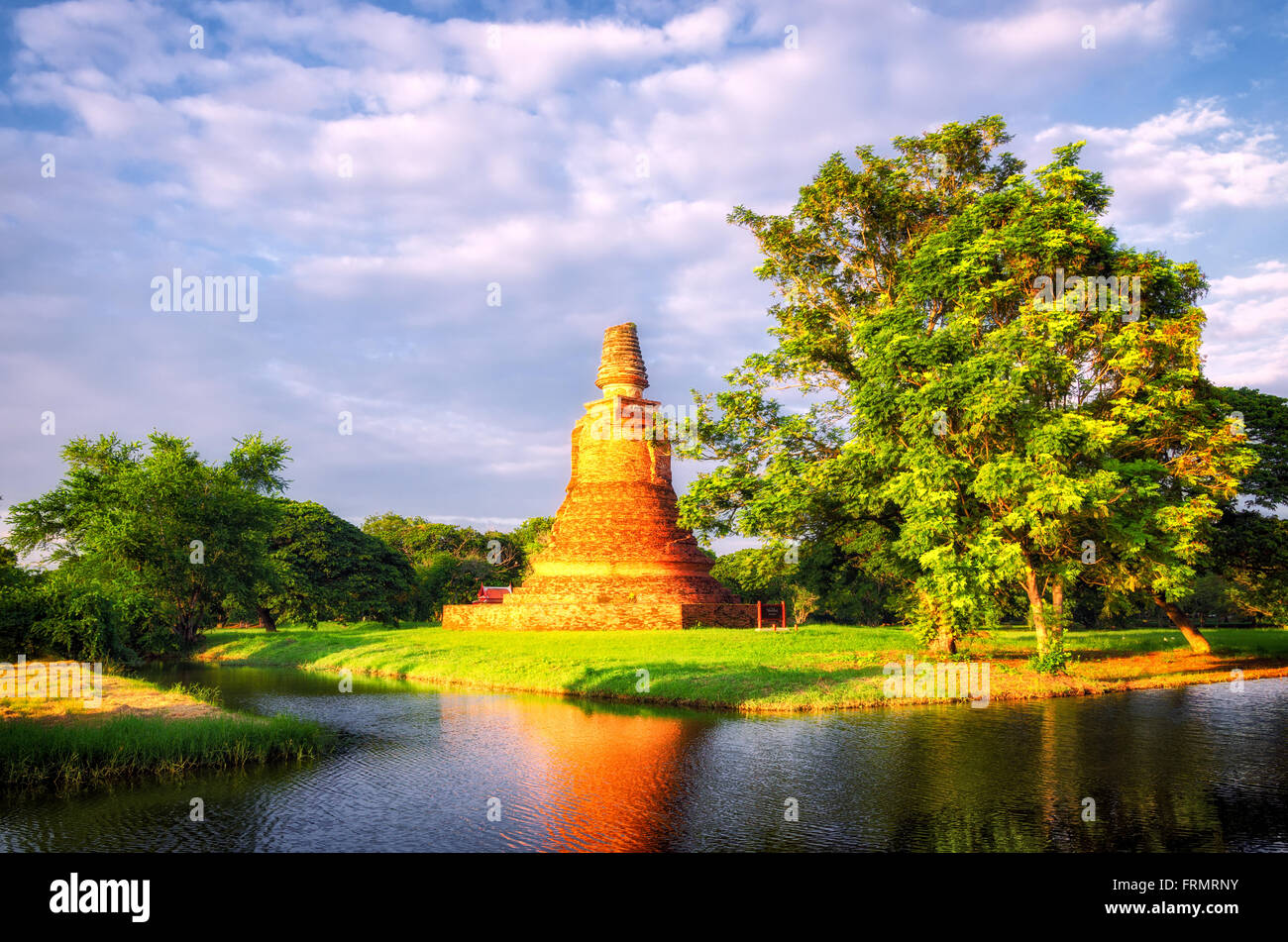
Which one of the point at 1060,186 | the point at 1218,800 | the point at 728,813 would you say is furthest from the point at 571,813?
the point at 1060,186

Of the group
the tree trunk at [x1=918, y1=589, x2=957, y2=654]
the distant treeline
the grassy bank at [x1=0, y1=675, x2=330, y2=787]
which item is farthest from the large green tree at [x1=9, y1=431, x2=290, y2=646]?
the tree trunk at [x1=918, y1=589, x2=957, y2=654]

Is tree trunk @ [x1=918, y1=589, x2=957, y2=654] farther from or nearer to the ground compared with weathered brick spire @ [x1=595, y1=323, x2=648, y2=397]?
nearer to the ground

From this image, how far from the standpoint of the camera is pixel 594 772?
11.4 metres

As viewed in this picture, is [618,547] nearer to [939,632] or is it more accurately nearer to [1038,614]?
[939,632]

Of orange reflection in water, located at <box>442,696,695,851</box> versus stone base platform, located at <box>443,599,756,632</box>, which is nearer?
orange reflection in water, located at <box>442,696,695,851</box>

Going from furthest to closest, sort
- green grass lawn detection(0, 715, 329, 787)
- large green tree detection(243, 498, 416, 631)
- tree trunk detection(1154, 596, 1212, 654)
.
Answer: large green tree detection(243, 498, 416, 631) → tree trunk detection(1154, 596, 1212, 654) → green grass lawn detection(0, 715, 329, 787)

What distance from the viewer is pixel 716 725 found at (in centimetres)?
1518

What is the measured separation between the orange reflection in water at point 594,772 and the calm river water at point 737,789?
5 cm

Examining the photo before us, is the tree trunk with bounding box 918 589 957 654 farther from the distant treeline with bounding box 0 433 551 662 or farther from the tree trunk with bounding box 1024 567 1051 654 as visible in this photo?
the distant treeline with bounding box 0 433 551 662

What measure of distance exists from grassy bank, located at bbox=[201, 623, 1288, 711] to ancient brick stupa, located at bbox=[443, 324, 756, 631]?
104 inches

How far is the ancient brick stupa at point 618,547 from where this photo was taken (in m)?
35.3

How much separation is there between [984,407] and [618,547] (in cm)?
2235

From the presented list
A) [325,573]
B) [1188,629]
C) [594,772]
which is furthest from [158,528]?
[1188,629]

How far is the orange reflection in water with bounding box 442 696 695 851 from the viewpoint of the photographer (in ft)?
28.6
